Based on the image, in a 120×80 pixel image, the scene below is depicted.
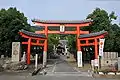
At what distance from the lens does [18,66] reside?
105ft

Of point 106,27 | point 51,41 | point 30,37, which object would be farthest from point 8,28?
point 51,41

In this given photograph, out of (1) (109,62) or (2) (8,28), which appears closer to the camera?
(1) (109,62)

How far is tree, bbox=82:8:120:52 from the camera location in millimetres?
48094

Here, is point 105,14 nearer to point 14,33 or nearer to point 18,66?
point 14,33

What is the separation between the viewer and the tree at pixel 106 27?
48.1m

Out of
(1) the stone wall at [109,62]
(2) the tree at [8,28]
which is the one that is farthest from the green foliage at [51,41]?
(1) the stone wall at [109,62]

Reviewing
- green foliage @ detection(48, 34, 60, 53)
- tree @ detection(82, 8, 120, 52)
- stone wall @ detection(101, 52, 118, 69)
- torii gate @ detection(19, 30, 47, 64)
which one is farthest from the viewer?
green foliage @ detection(48, 34, 60, 53)

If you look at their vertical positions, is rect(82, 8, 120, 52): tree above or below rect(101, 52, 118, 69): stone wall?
above

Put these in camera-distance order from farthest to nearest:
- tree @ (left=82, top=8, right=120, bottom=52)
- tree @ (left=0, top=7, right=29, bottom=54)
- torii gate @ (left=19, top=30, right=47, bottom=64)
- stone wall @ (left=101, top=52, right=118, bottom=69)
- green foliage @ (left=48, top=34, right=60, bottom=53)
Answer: green foliage @ (left=48, top=34, right=60, bottom=53) → tree @ (left=82, top=8, right=120, bottom=52) → tree @ (left=0, top=7, right=29, bottom=54) → torii gate @ (left=19, top=30, right=47, bottom=64) → stone wall @ (left=101, top=52, right=118, bottom=69)

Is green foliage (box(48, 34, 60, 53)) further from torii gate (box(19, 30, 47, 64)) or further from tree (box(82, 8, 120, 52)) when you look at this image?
torii gate (box(19, 30, 47, 64))

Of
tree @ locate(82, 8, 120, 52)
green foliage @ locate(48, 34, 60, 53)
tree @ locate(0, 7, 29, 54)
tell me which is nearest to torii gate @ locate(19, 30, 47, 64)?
tree @ locate(0, 7, 29, 54)

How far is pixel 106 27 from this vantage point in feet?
169

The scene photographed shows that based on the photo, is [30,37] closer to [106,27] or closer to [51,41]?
[106,27]

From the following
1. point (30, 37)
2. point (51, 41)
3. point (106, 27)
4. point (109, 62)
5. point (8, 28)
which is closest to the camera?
point (109, 62)
